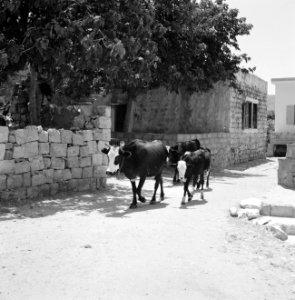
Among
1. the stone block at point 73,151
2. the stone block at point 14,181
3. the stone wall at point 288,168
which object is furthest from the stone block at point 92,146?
the stone wall at point 288,168

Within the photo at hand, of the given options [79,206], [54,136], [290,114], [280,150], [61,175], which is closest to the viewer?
[79,206]

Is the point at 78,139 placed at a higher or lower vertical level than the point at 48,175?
higher

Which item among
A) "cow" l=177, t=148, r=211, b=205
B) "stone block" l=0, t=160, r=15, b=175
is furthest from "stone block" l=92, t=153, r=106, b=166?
"cow" l=177, t=148, r=211, b=205

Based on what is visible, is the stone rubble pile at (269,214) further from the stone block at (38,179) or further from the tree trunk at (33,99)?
the tree trunk at (33,99)

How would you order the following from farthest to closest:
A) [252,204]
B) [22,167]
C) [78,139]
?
[78,139], [22,167], [252,204]

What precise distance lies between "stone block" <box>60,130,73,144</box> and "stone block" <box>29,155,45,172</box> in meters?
0.80

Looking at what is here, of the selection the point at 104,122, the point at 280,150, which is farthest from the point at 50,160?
the point at 280,150

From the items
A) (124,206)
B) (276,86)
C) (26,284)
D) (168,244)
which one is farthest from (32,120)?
(276,86)

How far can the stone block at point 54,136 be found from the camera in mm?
9781

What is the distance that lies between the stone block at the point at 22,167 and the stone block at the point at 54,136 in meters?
0.84

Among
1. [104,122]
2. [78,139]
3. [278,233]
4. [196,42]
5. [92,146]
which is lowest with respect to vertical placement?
[278,233]

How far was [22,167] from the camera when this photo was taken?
9.13 m

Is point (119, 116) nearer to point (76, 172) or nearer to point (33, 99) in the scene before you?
point (33, 99)

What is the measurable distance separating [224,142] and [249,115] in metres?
3.88
